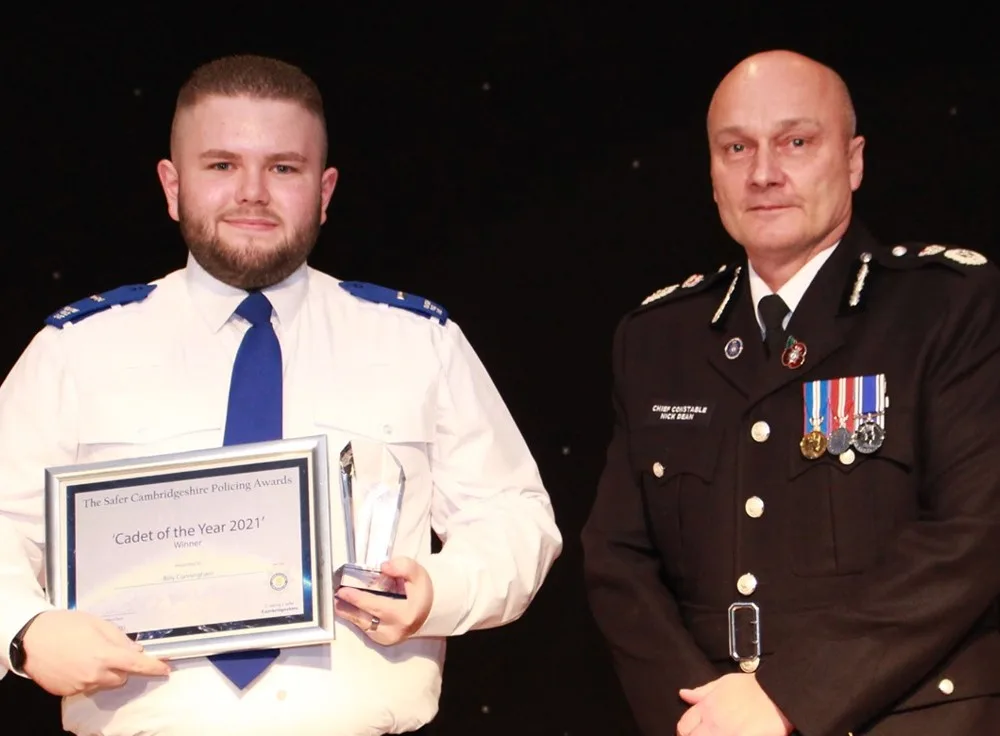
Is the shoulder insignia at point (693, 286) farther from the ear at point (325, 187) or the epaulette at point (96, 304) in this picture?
the epaulette at point (96, 304)

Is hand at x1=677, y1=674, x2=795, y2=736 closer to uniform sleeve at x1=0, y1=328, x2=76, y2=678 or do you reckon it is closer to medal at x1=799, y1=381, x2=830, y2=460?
medal at x1=799, y1=381, x2=830, y2=460

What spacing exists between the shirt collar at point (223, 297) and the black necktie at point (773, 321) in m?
0.76

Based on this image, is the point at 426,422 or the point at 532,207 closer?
the point at 426,422

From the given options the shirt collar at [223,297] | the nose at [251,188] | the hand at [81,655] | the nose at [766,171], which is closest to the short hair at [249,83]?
the nose at [251,188]

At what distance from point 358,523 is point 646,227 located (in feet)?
4.27

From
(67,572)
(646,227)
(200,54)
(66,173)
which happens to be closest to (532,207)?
(646,227)

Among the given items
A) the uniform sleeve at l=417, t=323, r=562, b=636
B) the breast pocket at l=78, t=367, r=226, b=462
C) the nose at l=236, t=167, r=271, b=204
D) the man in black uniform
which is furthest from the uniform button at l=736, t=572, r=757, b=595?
the nose at l=236, t=167, r=271, b=204

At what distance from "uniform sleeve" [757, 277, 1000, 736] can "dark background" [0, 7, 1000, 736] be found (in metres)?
0.95

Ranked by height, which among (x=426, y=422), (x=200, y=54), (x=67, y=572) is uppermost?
(x=200, y=54)

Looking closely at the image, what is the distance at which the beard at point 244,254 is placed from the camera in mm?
2410

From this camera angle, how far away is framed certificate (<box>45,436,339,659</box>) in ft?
7.04

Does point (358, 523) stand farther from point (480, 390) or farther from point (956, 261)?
point (956, 261)

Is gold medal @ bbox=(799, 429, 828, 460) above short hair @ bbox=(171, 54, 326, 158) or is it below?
below

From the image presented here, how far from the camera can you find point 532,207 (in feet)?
10.9
